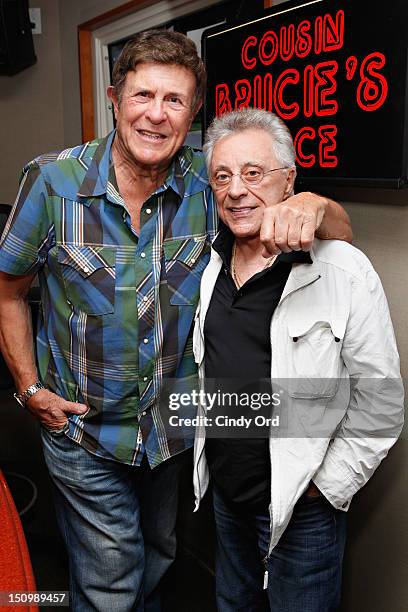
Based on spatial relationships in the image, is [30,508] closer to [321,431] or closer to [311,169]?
[321,431]

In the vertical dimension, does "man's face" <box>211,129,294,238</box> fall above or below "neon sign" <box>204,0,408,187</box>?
below

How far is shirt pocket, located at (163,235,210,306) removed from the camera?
1.52 m

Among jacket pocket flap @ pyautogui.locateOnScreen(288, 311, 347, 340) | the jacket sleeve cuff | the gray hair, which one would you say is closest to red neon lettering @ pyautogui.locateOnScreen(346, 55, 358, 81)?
the gray hair

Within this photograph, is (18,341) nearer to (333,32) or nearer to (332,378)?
(332,378)

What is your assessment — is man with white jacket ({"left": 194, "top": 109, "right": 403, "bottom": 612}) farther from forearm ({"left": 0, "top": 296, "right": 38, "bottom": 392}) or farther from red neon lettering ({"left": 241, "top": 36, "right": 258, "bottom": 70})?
forearm ({"left": 0, "top": 296, "right": 38, "bottom": 392})

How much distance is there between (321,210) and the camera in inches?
48.6

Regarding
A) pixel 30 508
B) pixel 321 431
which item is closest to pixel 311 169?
pixel 321 431

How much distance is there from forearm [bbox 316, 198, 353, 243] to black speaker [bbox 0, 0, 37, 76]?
2.36 meters

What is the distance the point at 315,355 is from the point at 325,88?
0.65 m

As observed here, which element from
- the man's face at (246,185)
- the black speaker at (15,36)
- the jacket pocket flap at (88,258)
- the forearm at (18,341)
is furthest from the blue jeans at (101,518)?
the black speaker at (15,36)

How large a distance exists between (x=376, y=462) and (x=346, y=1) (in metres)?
1.01

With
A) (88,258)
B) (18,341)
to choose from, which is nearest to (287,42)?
(88,258)

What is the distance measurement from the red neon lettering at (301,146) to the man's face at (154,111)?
0.29 metres

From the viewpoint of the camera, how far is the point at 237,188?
1.32m
